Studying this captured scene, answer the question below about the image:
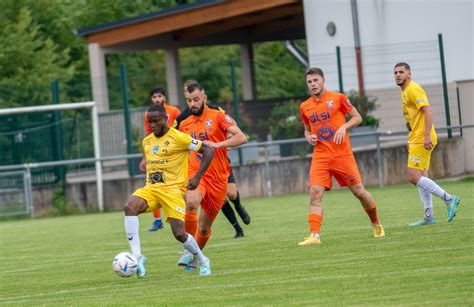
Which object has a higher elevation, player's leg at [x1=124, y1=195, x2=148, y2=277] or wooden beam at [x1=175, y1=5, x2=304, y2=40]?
wooden beam at [x1=175, y1=5, x2=304, y2=40]

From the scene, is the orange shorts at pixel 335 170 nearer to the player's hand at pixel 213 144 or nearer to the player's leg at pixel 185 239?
the player's hand at pixel 213 144

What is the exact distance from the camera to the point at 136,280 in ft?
40.4

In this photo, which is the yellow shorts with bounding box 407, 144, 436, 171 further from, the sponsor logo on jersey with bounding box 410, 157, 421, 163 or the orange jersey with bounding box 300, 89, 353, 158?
the orange jersey with bounding box 300, 89, 353, 158

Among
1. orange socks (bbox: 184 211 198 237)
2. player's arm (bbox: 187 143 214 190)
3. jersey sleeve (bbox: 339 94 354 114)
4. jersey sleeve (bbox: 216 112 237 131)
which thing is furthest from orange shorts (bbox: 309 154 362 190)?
Answer: player's arm (bbox: 187 143 214 190)

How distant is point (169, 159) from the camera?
40.0 ft

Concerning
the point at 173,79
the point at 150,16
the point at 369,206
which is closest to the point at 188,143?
the point at 369,206

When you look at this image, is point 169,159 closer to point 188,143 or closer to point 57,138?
point 188,143

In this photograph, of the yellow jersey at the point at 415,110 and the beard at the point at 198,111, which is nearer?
the beard at the point at 198,111

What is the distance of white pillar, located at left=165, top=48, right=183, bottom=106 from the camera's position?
1293 inches

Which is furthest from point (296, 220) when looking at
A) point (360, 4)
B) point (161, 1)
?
point (161, 1)

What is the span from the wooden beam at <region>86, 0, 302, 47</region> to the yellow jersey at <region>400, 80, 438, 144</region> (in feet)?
53.2

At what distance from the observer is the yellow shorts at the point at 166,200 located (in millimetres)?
12008

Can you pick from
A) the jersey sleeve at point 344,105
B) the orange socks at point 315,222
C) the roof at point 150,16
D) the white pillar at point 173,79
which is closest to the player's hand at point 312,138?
the jersey sleeve at point 344,105

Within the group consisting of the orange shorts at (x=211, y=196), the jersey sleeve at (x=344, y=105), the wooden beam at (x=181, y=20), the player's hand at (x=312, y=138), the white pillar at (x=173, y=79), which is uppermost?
the wooden beam at (x=181, y=20)
